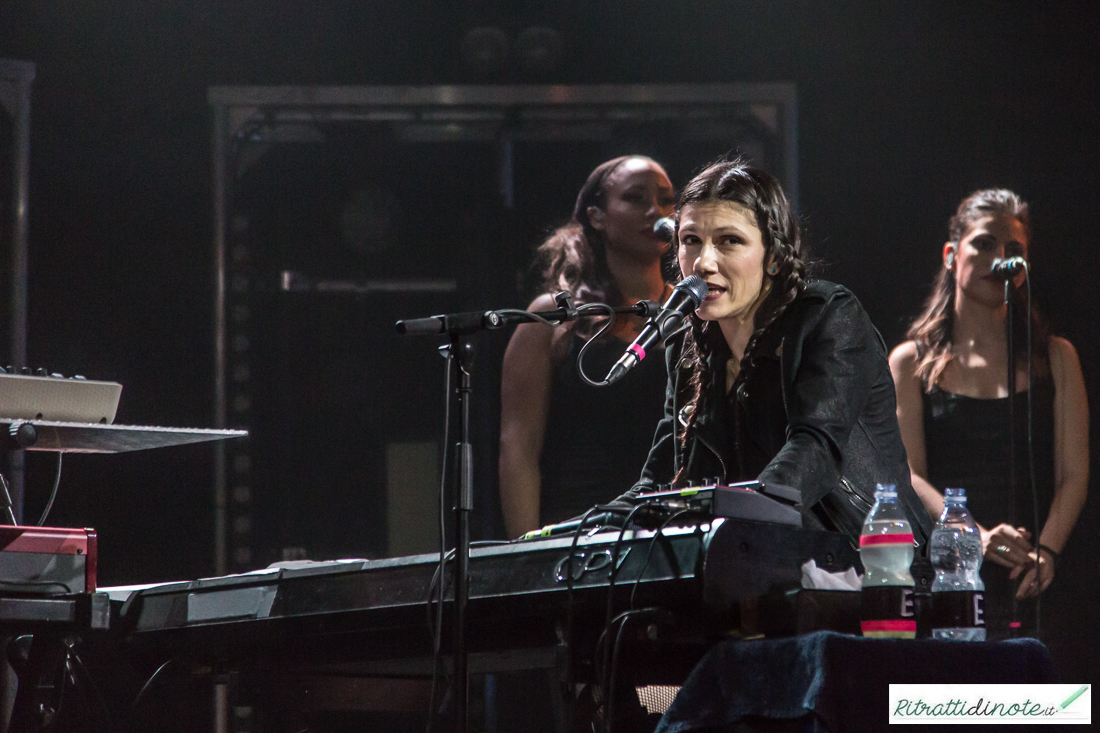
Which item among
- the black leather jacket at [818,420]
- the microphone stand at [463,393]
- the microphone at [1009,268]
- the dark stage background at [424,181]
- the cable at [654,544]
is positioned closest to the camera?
the cable at [654,544]

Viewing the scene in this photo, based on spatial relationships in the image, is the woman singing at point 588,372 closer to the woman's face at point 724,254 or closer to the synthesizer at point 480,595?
the woman's face at point 724,254

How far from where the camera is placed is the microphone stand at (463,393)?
6.34ft

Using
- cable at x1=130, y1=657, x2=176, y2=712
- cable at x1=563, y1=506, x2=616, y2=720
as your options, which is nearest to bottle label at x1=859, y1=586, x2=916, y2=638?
cable at x1=563, y1=506, x2=616, y2=720

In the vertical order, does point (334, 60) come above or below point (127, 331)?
above

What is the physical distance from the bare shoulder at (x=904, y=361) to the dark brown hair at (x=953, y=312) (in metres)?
0.02

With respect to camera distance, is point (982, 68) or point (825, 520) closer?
point (825, 520)

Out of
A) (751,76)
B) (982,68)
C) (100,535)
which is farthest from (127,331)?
(982,68)

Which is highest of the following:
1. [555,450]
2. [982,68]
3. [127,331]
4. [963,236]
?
[982,68]

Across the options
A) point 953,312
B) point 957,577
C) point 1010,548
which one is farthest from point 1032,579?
point 957,577

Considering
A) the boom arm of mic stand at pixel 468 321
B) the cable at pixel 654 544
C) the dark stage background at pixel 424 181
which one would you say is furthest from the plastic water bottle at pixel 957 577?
the dark stage background at pixel 424 181

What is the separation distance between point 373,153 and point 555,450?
1.30m

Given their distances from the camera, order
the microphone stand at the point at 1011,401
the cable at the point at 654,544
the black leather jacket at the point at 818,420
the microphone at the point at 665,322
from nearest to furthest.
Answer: the cable at the point at 654,544
the microphone at the point at 665,322
the black leather jacket at the point at 818,420
the microphone stand at the point at 1011,401

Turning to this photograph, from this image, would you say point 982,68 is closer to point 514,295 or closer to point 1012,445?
point 1012,445

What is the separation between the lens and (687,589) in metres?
1.79
